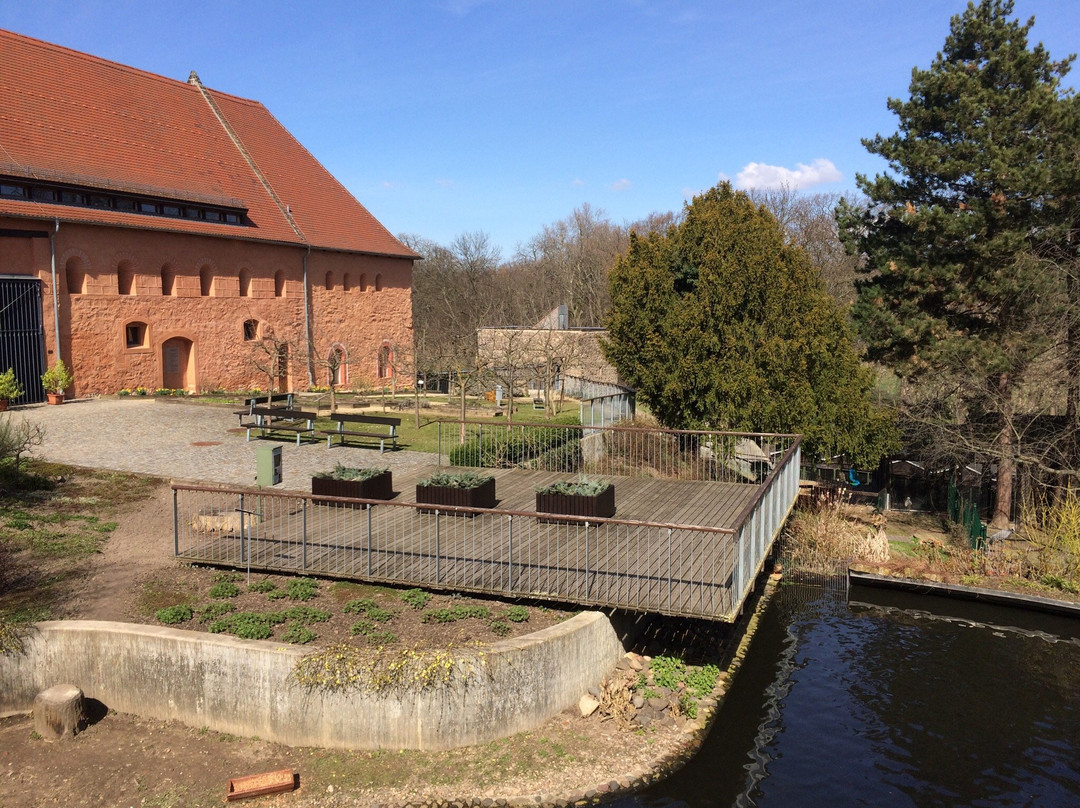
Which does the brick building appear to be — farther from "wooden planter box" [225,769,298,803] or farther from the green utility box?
"wooden planter box" [225,769,298,803]

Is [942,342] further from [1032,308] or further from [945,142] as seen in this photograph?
[945,142]

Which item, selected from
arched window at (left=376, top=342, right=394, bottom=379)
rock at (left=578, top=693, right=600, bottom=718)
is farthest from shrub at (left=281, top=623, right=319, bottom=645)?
arched window at (left=376, top=342, right=394, bottom=379)

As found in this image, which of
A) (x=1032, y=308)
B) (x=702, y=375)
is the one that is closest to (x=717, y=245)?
(x=702, y=375)

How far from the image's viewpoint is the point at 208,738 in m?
8.12

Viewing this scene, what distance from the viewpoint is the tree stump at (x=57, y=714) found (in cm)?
797

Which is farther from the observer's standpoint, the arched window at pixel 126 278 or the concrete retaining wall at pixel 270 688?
the arched window at pixel 126 278

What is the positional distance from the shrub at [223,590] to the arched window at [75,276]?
62.2 ft

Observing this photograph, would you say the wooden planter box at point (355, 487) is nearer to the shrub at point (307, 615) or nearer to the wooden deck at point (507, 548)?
the wooden deck at point (507, 548)

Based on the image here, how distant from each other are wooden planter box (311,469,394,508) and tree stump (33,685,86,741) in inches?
183

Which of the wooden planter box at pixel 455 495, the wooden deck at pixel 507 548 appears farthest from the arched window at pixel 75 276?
the wooden planter box at pixel 455 495

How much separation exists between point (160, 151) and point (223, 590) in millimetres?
24283

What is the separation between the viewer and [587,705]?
28.8 ft

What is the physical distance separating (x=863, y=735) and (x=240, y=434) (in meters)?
15.4

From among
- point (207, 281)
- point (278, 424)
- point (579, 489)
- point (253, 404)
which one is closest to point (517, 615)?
point (579, 489)
